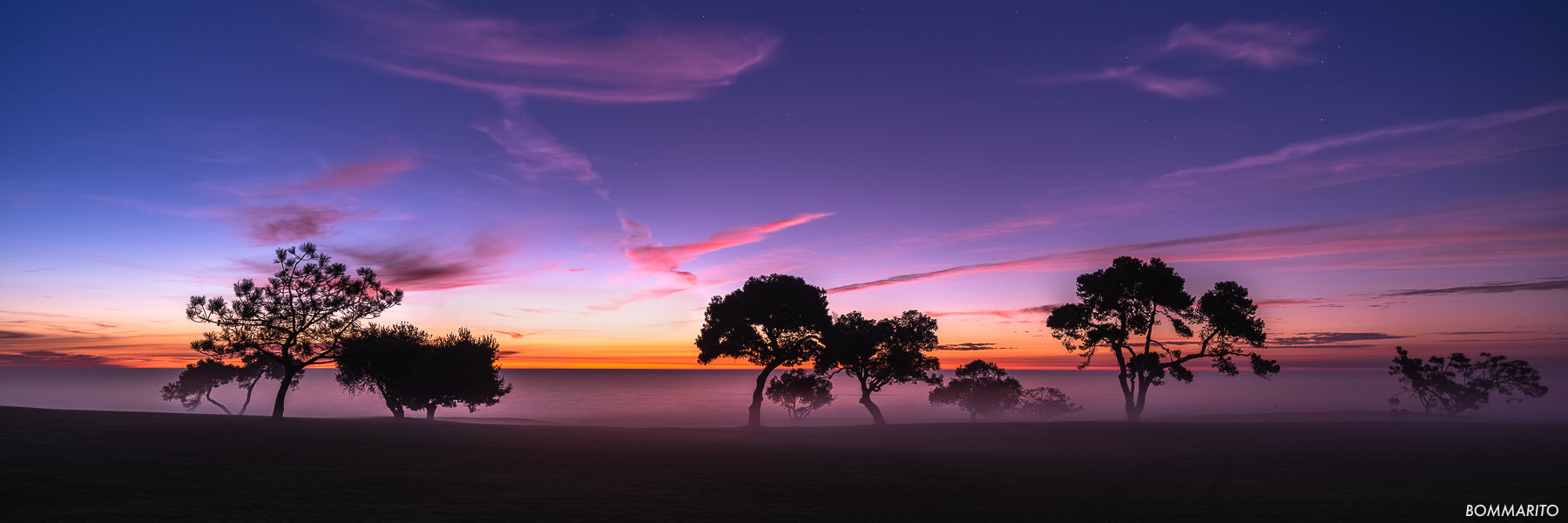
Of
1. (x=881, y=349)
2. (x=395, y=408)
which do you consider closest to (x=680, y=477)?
(x=881, y=349)

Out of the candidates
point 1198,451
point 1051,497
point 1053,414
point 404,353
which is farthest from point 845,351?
point 1053,414

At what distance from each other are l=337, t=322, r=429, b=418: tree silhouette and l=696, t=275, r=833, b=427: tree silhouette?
86.6 feet

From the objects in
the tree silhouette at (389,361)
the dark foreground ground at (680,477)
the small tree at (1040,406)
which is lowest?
the small tree at (1040,406)

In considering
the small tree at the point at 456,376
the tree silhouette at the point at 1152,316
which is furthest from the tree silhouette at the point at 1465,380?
the small tree at the point at 456,376

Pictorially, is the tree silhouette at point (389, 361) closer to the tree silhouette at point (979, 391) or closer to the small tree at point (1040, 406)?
the tree silhouette at point (979, 391)

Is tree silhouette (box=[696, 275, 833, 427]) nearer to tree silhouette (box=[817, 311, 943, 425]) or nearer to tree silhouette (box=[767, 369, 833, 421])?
tree silhouette (box=[817, 311, 943, 425])

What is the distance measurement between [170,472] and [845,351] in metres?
51.8

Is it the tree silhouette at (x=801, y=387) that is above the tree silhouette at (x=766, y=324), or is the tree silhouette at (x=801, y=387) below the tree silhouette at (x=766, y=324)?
below

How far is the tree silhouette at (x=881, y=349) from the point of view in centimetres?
6675

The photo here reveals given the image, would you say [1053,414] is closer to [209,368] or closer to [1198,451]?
[1198,451]

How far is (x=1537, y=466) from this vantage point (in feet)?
94.9

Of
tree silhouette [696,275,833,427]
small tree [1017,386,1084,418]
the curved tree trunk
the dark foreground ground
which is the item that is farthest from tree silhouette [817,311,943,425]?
small tree [1017,386,1084,418]

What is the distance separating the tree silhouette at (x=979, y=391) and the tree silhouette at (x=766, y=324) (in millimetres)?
55543

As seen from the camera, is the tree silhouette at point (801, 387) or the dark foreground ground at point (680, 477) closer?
the dark foreground ground at point (680, 477)
